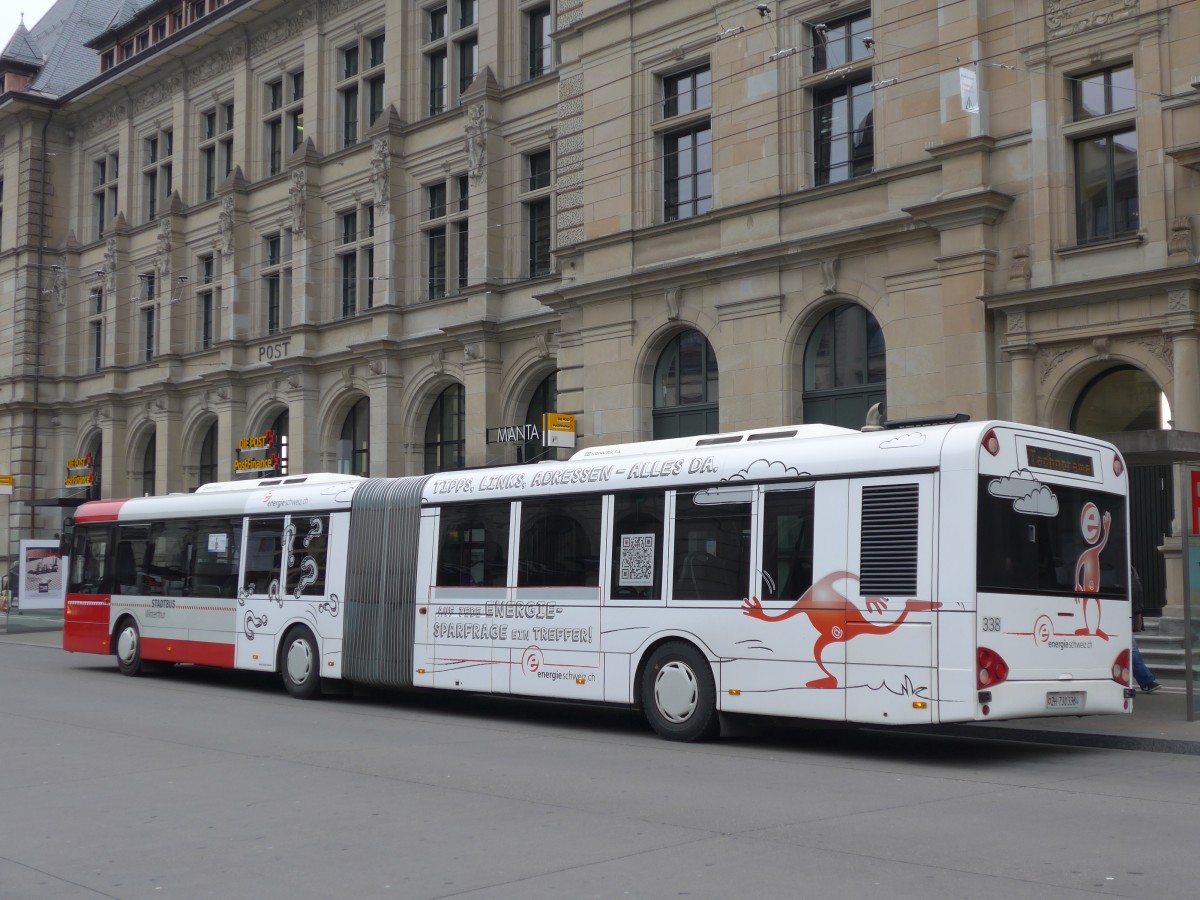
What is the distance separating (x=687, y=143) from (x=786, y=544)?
1399 centimetres

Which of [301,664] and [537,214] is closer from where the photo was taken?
[301,664]

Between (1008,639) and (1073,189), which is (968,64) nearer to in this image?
(1073,189)

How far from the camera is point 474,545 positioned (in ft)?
52.9

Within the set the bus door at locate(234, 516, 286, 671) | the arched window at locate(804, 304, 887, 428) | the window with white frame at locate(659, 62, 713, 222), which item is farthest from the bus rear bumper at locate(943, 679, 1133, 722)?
the window with white frame at locate(659, 62, 713, 222)

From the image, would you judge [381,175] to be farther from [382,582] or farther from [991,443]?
[991,443]

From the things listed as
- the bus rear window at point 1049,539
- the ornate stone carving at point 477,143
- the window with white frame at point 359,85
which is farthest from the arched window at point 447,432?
the bus rear window at point 1049,539

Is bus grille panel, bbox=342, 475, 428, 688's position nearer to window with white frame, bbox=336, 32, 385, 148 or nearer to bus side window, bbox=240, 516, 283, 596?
bus side window, bbox=240, 516, 283, 596

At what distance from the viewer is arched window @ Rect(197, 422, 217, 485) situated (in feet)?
136

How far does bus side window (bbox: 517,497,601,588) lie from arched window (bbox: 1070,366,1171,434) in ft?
27.5

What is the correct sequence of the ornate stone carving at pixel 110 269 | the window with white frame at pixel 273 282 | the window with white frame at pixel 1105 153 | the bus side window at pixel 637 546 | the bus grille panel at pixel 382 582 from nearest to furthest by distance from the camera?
the bus side window at pixel 637 546 < the bus grille panel at pixel 382 582 < the window with white frame at pixel 1105 153 < the window with white frame at pixel 273 282 < the ornate stone carving at pixel 110 269

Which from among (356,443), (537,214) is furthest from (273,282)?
(537,214)

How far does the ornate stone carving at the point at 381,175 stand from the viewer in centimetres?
3331

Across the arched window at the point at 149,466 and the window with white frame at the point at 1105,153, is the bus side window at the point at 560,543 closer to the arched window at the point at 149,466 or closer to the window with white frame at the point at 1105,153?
the window with white frame at the point at 1105,153

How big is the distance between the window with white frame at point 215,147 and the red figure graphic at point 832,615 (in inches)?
1249
